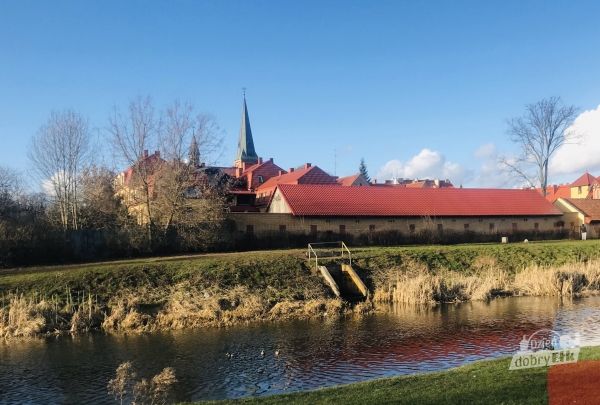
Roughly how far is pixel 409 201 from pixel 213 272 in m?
24.8

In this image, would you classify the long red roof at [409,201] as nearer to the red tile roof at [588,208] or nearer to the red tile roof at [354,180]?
the red tile roof at [588,208]

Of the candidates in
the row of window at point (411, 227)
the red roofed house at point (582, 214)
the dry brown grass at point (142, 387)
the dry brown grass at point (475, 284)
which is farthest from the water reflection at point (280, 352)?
the red roofed house at point (582, 214)

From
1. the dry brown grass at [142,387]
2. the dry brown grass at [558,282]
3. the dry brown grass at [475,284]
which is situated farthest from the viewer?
the dry brown grass at [558,282]

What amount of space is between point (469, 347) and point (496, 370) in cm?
543

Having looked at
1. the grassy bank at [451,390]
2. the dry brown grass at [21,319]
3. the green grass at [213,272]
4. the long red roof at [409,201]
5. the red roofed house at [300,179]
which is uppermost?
the red roofed house at [300,179]

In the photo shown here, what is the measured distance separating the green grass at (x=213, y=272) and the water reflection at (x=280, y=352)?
4905 millimetres

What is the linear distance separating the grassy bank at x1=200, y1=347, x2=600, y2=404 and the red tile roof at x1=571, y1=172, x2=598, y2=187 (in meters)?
85.0

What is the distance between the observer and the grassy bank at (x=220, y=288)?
19766mm

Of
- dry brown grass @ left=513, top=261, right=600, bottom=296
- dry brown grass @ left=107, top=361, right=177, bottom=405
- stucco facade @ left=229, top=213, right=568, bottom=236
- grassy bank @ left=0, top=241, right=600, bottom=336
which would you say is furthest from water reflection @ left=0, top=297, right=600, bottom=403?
stucco facade @ left=229, top=213, right=568, bottom=236

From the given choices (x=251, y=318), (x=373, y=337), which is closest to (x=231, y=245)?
(x=251, y=318)

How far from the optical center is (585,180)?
8569cm

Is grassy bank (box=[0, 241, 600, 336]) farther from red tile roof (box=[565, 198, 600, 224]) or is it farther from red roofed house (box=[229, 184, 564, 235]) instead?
red tile roof (box=[565, 198, 600, 224])

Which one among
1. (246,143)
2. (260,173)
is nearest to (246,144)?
(246,143)

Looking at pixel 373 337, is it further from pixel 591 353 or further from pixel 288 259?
pixel 288 259
